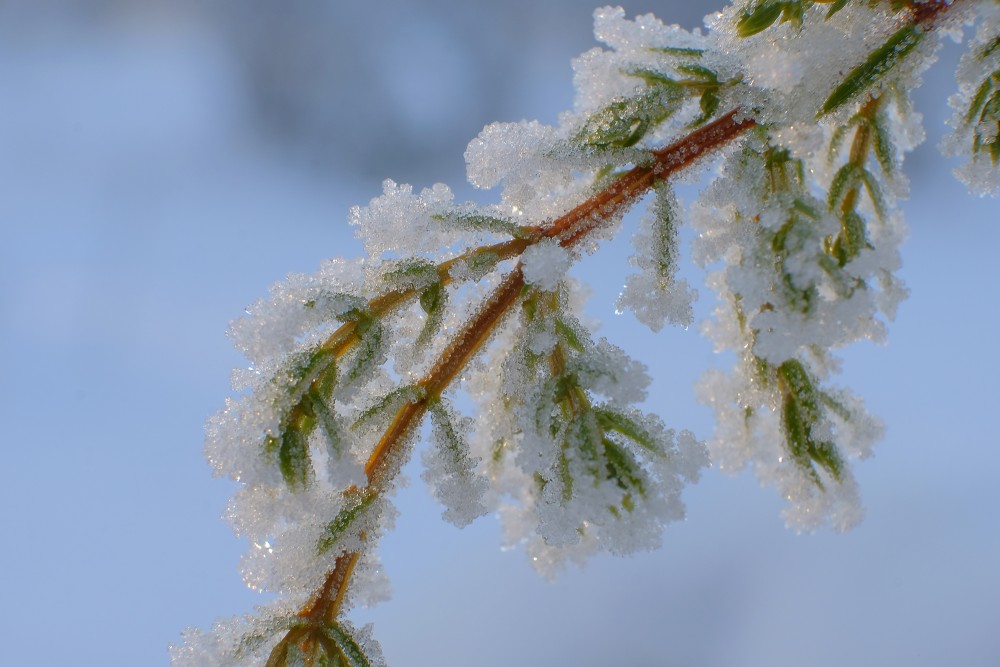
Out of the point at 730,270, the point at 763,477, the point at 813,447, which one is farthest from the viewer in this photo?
the point at 763,477

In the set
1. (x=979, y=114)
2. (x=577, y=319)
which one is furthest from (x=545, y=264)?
(x=979, y=114)

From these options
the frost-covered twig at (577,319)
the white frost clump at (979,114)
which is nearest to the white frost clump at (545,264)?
the frost-covered twig at (577,319)

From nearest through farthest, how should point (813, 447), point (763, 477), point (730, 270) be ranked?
point (730, 270) → point (813, 447) → point (763, 477)

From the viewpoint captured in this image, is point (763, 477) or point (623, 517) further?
point (763, 477)

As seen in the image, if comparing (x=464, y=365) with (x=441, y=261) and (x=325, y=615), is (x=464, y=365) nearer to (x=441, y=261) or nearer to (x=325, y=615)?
(x=441, y=261)

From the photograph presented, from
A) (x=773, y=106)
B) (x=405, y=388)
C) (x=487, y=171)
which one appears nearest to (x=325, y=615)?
(x=405, y=388)

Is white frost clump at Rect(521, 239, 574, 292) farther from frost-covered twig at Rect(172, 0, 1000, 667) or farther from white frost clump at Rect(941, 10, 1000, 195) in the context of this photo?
white frost clump at Rect(941, 10, 1000, 195)

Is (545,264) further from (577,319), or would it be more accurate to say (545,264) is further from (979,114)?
(979,114)

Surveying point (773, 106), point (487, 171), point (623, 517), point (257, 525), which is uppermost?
point (487, 171)

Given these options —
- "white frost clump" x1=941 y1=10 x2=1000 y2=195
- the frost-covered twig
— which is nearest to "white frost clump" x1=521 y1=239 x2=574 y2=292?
the frost-covered twig
